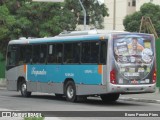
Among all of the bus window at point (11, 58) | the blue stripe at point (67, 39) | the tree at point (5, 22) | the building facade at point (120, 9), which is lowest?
the bus window at point (11, 58)

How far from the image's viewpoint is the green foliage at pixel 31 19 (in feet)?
120

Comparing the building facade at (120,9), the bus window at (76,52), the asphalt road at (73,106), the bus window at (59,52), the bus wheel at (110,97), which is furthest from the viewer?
the building facade at (120,9)

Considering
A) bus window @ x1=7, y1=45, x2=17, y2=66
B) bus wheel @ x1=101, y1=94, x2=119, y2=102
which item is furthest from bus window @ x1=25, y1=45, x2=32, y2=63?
bus wheel @ x1=101, y1=94, x2=119, y2=102

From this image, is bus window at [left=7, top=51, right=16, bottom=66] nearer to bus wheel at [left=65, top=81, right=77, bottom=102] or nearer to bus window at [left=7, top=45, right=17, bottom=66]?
bus window at [left=7, top=45, right=17, bottom=66]

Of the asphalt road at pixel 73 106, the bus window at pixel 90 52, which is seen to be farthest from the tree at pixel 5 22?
the bus window at pixel 90 52

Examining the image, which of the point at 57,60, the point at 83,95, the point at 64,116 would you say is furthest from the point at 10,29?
the point at 64,116

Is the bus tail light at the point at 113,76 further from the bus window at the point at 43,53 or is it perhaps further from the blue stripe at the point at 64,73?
the bus window at the point at 43,53

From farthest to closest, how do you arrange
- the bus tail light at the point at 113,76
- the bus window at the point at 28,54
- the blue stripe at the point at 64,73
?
1. the bus window at the point at 28,54
2. the blue stripe at the point at 64,73
3. the bus tail light at the point at 113,76

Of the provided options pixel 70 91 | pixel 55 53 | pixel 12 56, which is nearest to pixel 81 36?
pixel 55 53

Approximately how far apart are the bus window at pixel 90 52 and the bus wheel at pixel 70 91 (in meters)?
1.36

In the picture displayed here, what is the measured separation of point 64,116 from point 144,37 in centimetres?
658

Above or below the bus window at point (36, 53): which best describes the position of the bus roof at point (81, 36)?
above

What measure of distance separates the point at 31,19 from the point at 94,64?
18.0m

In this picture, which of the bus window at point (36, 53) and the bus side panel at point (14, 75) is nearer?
the bus window at point (36, 53)
